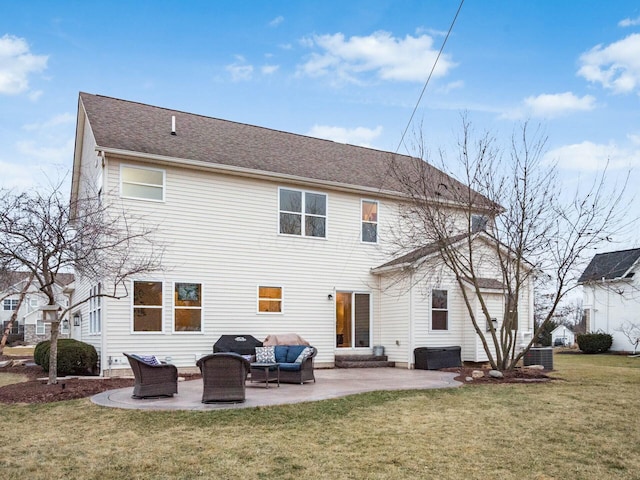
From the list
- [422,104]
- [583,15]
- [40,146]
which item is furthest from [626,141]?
[40,146]

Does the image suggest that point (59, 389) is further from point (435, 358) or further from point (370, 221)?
point (370, 221)

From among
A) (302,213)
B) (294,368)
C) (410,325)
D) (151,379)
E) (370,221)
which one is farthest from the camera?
(370,221)

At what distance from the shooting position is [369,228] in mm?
17062

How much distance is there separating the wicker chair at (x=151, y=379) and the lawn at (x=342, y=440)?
0.83m

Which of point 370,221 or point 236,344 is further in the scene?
point 370,221

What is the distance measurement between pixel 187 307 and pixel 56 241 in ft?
13.7

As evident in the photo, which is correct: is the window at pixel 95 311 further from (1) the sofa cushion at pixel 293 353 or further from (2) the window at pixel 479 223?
→ (2) the window at pixel 479 223

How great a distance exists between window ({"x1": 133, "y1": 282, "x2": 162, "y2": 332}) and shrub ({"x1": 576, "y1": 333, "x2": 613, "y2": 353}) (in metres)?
21.7

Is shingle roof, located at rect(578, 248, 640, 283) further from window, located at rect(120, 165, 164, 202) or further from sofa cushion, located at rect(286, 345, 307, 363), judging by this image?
window, located at rect(120, 165, 164, 202)

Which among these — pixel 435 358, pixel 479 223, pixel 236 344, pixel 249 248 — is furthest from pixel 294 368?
pixel 479 223

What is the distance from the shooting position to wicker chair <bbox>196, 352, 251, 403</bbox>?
8.64 metres

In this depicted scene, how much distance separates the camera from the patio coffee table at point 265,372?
436 inches

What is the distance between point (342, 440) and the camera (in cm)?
660

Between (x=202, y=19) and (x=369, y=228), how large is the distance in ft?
26.4
